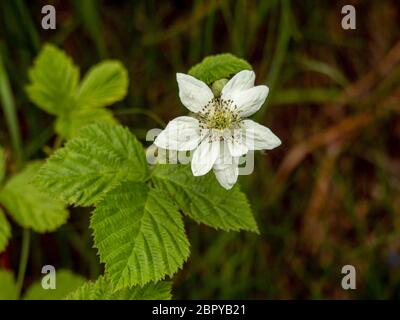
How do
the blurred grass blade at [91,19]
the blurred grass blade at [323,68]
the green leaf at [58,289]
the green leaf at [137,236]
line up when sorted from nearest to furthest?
the green leaf at [137,236]
the green leaf at [58,289]
the blurred grass blade at [91,19]
the blurred grass blade at [323,68]

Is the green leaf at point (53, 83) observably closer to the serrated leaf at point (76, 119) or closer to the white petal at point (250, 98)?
the serrated leaf at point (76, 119)

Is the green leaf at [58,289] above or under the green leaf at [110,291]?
under

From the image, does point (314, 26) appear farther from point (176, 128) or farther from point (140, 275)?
point (140, 275)

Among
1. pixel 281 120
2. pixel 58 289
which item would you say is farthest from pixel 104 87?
pixel 281 120

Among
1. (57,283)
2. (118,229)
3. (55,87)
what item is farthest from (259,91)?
(57,283)

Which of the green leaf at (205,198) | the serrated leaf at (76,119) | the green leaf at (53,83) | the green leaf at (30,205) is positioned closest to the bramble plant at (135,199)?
the green leaf at (205,198)
